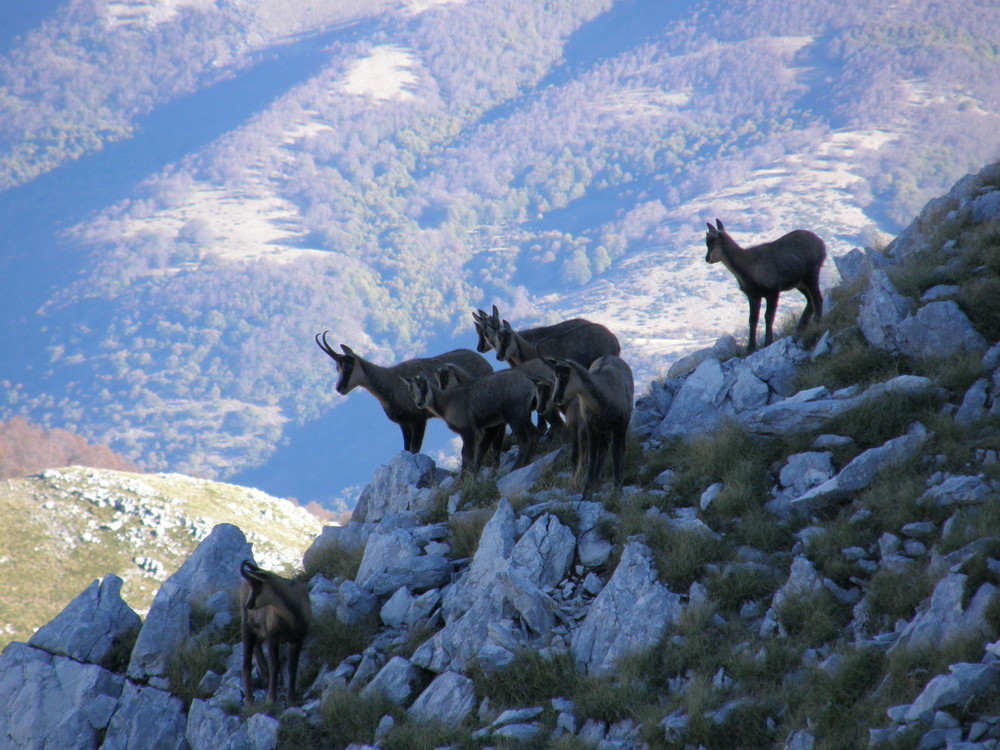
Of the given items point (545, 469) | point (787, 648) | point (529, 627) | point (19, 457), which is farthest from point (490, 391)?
point (19, 457)

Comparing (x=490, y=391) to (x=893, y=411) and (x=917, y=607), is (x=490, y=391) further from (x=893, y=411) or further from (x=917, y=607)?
(x=917, y=607)

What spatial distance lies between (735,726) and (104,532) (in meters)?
50.7

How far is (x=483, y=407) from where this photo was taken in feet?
46.8

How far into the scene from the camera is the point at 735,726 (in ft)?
25.3

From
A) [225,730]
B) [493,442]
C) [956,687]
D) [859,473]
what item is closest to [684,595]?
[859,473]

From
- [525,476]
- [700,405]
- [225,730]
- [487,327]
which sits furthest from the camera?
[487,327]

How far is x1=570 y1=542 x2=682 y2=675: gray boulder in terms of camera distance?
9.27m

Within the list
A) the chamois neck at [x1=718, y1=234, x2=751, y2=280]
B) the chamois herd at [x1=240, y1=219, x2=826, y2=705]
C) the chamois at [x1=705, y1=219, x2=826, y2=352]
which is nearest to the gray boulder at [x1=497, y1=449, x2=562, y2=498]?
the chamois herd at [x1=240, y1=219, x2=826, y2=705]

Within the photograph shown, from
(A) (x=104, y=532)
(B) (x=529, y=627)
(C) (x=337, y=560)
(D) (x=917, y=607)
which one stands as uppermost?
(D) (x=917, y=607)

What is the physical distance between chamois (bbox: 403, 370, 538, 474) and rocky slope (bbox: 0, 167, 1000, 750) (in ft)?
2.99

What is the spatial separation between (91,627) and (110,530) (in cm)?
4351

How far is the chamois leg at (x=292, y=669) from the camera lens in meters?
10.6

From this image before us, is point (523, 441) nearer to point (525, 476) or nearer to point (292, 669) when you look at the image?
point (525, 476)

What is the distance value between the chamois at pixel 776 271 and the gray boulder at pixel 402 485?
5972 millimetres
